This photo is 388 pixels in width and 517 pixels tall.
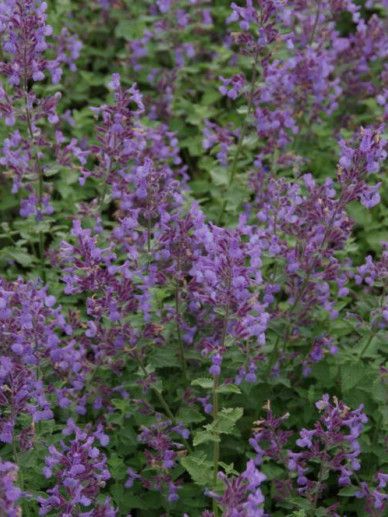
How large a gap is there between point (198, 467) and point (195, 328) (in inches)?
37.1

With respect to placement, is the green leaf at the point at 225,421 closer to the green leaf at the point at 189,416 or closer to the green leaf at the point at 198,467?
the green leaf at the point at 198,467

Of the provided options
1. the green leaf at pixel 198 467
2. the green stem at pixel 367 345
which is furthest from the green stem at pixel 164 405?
the green stem at pixel 367 345

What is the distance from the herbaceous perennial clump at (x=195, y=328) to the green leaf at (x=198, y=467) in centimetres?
1

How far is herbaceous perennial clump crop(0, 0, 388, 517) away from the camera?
4.09 metres

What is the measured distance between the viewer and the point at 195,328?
4.89 m

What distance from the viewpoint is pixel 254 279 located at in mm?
4301

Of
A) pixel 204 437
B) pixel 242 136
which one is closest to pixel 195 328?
pixel 204 437

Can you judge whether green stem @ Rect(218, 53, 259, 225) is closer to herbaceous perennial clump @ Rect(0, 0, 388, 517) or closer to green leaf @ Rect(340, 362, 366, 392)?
herbaceous perennial clump @ Rect(0, 0, 388, 517)

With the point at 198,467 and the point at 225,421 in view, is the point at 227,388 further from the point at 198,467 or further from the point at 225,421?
the point at 198,467

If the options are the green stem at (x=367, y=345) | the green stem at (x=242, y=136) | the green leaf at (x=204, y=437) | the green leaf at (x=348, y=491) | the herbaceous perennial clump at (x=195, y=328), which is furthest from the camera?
the green stem at (x=242, y=136)

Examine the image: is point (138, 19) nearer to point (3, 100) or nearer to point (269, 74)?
point (269, 74)

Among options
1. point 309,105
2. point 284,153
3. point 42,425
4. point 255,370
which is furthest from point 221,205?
point 42,425

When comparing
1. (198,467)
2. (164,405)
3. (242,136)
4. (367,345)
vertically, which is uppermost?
(242,136)

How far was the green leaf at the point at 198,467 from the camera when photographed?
163 inches
